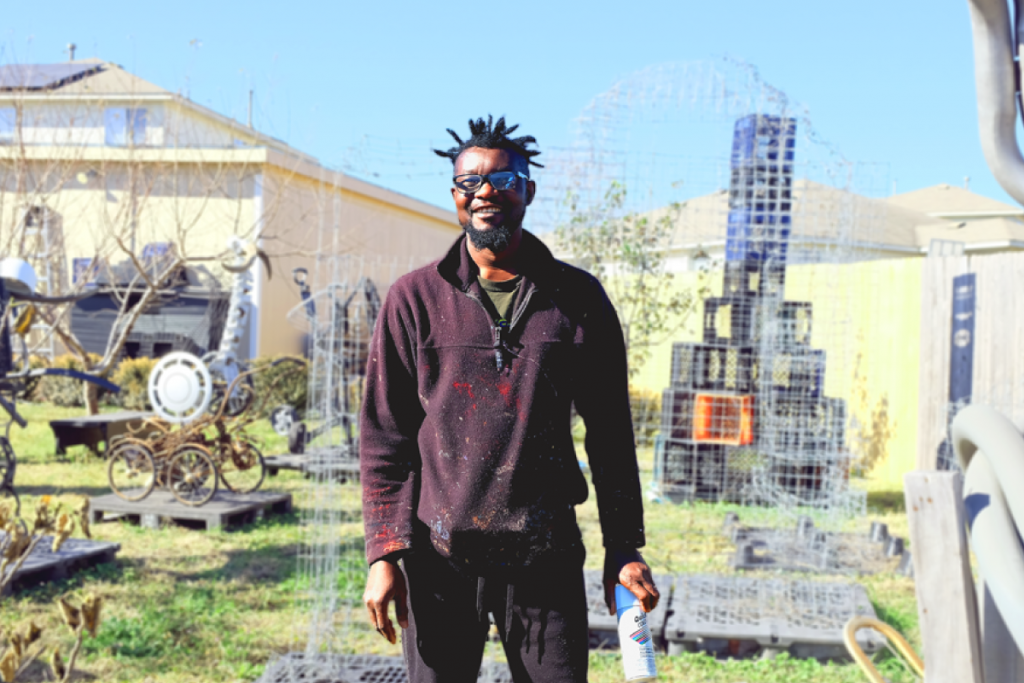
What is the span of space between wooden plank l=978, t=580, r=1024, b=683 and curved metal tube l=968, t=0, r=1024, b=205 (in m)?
0.93

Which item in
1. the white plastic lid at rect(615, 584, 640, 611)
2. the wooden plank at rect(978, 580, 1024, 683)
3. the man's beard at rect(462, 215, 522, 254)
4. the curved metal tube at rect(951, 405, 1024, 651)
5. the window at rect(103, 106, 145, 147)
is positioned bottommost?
the wooden plank at rect(978, 580, 1024, 683)

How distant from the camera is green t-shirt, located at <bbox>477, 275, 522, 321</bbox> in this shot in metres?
2.27

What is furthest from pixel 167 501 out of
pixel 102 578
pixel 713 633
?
pixel 713 633

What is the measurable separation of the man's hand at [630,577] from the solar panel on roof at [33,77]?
432 inches

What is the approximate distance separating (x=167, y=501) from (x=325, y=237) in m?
10.3

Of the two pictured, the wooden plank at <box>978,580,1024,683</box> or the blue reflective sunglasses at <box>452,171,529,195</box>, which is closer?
the wooden plank at <box>978,580,1024,683</box>

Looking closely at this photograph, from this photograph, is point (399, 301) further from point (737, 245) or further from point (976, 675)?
point (737, 245)

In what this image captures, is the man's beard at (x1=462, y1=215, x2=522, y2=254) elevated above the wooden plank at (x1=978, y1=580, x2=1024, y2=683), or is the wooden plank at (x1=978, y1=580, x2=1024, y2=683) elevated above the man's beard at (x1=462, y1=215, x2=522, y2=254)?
the man's beard at (x1=462, y1=215, x2=522, y2=254)

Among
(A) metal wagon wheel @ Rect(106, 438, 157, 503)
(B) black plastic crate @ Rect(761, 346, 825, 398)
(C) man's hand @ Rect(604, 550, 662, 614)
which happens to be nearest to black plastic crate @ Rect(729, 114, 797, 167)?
(B) black plastic crate @ Rect(761, 346, 825, 398)

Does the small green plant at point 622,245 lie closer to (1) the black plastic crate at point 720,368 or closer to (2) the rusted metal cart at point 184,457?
(1) the black plastic crate at point 720,368

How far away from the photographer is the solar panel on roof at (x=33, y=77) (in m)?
10.9

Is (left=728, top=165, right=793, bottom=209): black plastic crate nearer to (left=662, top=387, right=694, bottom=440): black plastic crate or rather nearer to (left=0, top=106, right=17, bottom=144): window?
(left=662, top=387, right=694, bottom=440): black plastic crate

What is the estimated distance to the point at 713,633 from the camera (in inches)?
189

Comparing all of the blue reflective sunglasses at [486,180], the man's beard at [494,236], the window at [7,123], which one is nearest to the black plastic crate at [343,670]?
the man's beard at [494,236]
